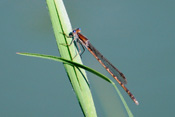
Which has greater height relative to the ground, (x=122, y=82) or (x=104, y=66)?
(x=104, y=66)

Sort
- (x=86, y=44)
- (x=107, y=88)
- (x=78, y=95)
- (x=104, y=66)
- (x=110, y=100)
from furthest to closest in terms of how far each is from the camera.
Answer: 1. (x=104, y=66)
2. (x=86, y=44)
3. (x=107, y=88)
4. (x=110, y=100)
5. (x=78, y=95)

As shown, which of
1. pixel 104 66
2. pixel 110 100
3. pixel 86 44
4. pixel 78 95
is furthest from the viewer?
pixel 104 66

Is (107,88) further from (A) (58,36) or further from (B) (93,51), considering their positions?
(B) (93,51)

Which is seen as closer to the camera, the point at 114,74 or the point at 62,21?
the point at 62,21

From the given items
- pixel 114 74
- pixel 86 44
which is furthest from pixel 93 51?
pixel 114 74

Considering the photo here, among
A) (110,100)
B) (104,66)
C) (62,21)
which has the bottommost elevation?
(110,100)

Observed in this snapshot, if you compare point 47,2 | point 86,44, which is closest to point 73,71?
point 47,2
